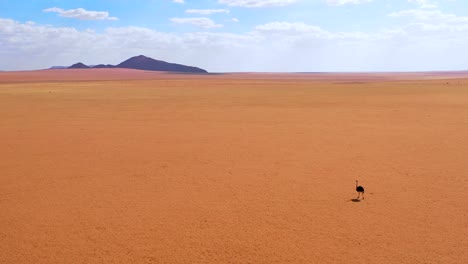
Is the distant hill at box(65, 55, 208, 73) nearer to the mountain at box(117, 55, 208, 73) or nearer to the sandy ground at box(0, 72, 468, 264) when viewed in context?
the mountain at box(117, 55, 208, 73)

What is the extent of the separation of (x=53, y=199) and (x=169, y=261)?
3.09 metres

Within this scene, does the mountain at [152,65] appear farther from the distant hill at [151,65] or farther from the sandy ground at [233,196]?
the sandy ground at [233,196]

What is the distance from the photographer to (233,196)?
6.89 metres

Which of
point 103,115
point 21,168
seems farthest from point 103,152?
point 103,115

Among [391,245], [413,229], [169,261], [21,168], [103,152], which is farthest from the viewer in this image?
[103,152]

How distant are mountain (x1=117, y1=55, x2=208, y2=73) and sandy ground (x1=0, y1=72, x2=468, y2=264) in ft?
458

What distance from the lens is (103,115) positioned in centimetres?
1845

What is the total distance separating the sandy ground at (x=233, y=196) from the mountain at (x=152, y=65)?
139626mm

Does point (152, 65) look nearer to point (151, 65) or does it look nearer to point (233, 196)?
point (151, 65)

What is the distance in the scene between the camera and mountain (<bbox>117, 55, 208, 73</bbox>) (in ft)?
493

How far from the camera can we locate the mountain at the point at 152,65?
150 metres

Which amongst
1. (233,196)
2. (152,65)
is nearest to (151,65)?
(152,65)

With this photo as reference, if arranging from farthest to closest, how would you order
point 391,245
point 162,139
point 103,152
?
point 162,139 → point 103,152 → point 391,245

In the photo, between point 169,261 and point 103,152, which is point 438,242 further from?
point 103,152
